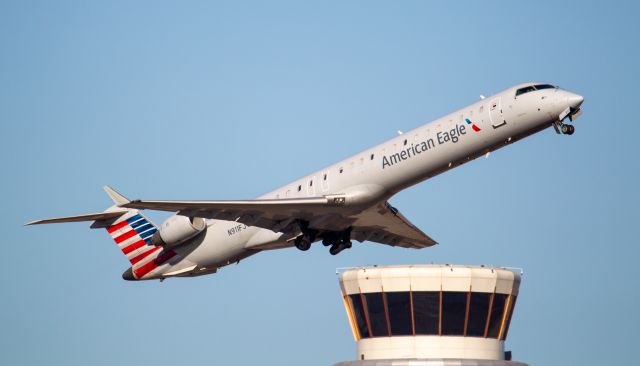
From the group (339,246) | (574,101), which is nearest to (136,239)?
(339,246)

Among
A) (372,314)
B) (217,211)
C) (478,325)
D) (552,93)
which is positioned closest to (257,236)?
(217,211)

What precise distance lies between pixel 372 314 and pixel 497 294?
4.94 meters

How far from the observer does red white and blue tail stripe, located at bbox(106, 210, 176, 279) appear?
52094 millimetres

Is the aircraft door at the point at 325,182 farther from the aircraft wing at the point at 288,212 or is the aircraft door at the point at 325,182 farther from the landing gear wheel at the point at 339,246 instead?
the landing gear wheel at the point at 339,246

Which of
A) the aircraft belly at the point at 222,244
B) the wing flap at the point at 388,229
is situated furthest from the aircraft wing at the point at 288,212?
the aircraft belly at the point at 222,244

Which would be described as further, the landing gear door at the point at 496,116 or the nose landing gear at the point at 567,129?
the landing gear door at the point at 496,116

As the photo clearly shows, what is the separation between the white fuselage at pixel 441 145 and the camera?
4244cm

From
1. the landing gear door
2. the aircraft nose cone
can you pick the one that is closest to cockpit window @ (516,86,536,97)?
the landing gear door

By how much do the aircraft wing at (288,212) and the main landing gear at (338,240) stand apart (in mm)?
448

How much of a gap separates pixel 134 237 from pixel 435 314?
12.5 meters

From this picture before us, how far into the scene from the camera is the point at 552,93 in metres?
42.3

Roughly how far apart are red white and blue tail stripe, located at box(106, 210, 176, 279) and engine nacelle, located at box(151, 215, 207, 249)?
189cm

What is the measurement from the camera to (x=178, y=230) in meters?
49.6

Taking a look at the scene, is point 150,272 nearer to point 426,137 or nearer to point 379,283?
point 379,283
